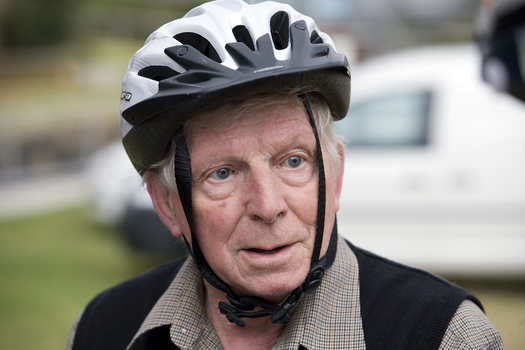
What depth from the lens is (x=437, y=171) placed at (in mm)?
5391

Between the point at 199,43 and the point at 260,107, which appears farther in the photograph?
the point at 199,43

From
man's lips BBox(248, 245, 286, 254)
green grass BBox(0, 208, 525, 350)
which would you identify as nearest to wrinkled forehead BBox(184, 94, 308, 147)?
man's lips BBox(248, 245, 286, 254)

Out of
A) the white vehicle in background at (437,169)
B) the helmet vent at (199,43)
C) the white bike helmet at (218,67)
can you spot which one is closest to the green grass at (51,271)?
the white vehicle in background at (437,169)

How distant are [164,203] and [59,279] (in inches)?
216

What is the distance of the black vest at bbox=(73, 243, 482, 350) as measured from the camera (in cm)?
164

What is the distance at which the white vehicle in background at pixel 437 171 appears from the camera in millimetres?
5324

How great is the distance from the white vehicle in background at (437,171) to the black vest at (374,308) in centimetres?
354

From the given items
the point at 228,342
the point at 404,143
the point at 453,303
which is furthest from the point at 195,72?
the point at 404,143

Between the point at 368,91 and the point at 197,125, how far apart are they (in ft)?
14.1

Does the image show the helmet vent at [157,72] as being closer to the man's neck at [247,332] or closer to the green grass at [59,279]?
the man's neck at [247,332]

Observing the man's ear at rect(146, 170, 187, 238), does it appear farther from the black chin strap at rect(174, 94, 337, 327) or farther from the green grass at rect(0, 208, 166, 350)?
the green grass at rect(0, 208, 166, 350)

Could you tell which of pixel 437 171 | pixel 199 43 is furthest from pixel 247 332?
pixel 437 171

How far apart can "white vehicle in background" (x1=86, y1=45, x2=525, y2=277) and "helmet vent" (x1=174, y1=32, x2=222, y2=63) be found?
3.73 meters

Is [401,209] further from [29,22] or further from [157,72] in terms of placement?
[29,22]
